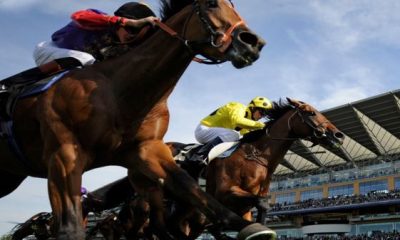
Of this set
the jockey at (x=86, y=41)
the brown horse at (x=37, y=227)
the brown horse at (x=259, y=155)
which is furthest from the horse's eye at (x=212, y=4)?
the brown horse at (x=37, y=227)

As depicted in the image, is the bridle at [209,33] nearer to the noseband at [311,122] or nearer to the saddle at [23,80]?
the saddle at [23,80]

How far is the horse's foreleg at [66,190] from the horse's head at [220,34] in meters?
1.21

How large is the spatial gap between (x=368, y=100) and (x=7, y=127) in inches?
1642

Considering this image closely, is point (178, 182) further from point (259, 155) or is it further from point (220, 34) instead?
point (259, 155)

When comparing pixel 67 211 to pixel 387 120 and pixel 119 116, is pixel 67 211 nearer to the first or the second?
pixel 119 116

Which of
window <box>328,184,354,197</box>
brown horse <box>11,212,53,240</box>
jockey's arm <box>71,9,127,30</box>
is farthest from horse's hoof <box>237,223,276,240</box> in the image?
window <box>328,184,354,197</box>

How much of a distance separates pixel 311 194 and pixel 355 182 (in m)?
7.11

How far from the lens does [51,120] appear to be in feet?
11.8

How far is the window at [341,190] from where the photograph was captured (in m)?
52.6

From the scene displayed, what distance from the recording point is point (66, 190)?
337 cm

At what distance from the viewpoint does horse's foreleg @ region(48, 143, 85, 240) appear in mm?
3297

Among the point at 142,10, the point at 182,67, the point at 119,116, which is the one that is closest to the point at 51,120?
the point at 119,116

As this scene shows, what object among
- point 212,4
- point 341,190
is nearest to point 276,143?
point 212,4

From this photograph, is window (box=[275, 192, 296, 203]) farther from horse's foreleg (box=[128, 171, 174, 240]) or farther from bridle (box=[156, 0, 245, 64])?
bridle (box=[156, 0, 245, 64])
